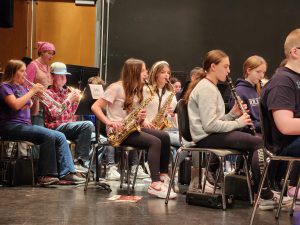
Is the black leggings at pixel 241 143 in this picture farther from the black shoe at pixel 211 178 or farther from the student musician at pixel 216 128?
the black shoe at pixel 211 178

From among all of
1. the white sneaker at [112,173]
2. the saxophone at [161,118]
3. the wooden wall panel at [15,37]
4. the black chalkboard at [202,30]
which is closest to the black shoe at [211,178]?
the saxophone at [161,118]

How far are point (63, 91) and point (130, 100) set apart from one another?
Answer: 134 cm

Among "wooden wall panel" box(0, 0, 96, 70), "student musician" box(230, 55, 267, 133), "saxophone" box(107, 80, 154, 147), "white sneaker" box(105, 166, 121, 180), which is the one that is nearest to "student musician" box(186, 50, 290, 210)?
"student musician" box(230, 55, 267, 133)

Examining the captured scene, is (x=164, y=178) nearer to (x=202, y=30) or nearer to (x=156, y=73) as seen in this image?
(x=156, y=73)

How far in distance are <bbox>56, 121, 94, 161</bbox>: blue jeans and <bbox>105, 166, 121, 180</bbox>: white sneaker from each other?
44cm

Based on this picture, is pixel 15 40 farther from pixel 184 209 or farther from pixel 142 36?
pixel 184 209

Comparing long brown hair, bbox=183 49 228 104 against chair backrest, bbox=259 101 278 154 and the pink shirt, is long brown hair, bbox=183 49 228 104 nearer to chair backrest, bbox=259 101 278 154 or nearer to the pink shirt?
chair backrest, bbox=259 101 278 154

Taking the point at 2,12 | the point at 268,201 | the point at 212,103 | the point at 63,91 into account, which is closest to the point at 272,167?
the point at 268,201

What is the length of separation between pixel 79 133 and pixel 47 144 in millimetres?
628

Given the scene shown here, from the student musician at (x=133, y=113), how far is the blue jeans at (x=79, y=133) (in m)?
0.80

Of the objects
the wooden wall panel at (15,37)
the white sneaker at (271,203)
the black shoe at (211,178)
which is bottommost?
the black shoe at (211,178)

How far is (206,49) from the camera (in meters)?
9.42

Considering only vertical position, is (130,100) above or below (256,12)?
below

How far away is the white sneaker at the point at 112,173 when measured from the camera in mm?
6402
